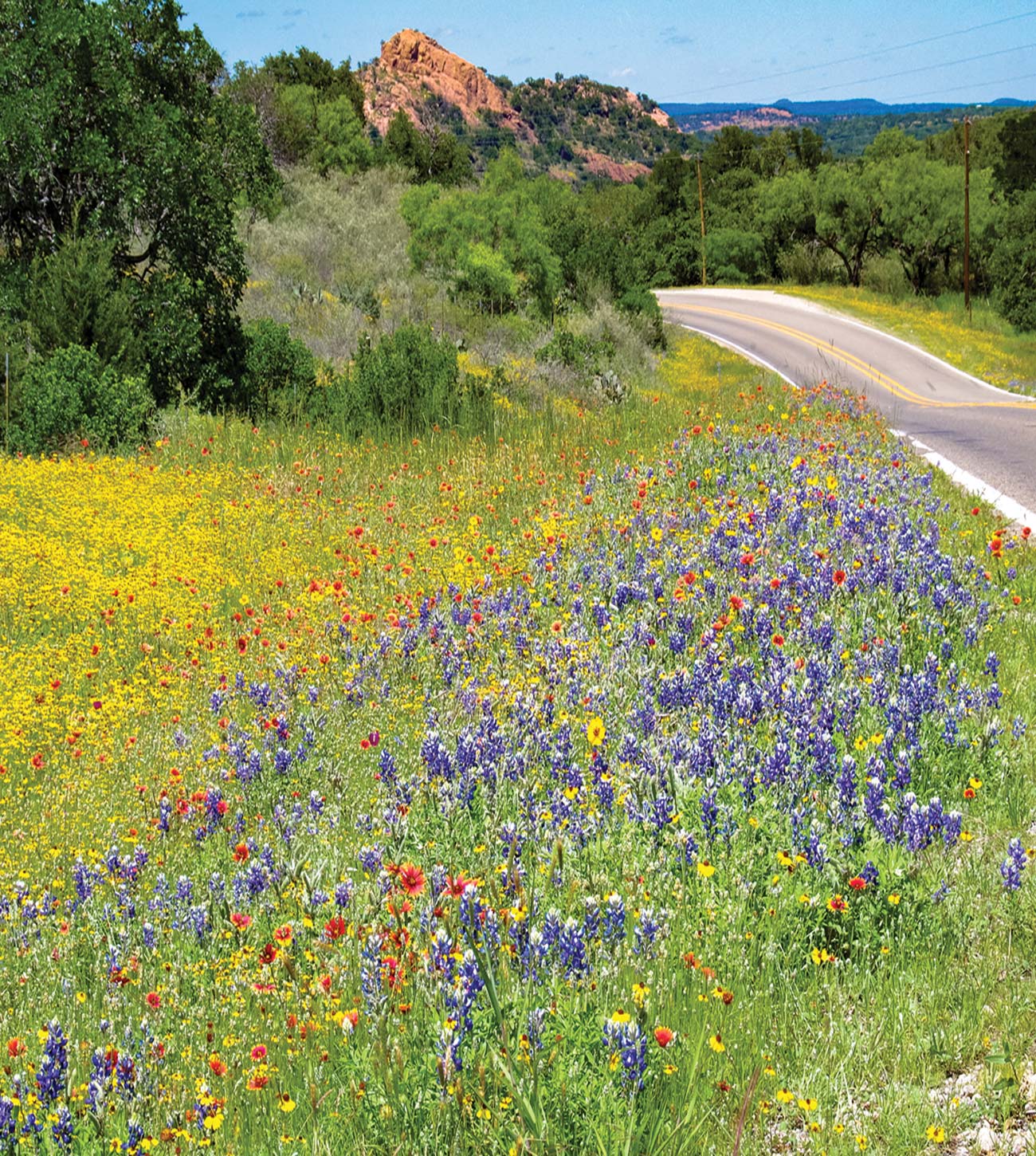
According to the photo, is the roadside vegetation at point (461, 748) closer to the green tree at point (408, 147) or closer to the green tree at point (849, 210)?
the green tree at point (849, 210)

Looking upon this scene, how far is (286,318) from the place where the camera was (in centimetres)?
2188

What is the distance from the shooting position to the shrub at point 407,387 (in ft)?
47.1

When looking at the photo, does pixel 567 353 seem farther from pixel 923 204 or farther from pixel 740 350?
pixel 923 204

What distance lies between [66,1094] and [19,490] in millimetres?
9995

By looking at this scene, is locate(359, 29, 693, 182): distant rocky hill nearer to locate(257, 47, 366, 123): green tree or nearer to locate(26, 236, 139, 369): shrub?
locate(257, 47, 366, 123): green tree

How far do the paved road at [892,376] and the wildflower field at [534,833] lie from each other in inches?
181

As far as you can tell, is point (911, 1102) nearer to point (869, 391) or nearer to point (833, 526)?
point (833, 526)

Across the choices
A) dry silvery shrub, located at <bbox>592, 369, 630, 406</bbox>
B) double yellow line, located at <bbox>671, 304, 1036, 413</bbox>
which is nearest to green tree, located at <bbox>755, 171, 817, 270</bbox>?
double yellow line, located at <bbox>671, 304, 1036, 413</bbox>

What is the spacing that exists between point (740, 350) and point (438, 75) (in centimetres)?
16298

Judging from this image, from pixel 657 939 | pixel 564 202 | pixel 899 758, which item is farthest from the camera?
pixel 564 202

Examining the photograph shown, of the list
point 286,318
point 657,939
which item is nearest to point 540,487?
point 657,939

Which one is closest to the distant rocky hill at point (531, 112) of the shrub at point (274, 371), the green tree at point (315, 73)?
the green tree at point (315, 73)

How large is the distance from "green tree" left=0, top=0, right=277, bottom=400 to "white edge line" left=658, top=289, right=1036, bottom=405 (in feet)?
56.6

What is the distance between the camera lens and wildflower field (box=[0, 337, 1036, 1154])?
2715mm
